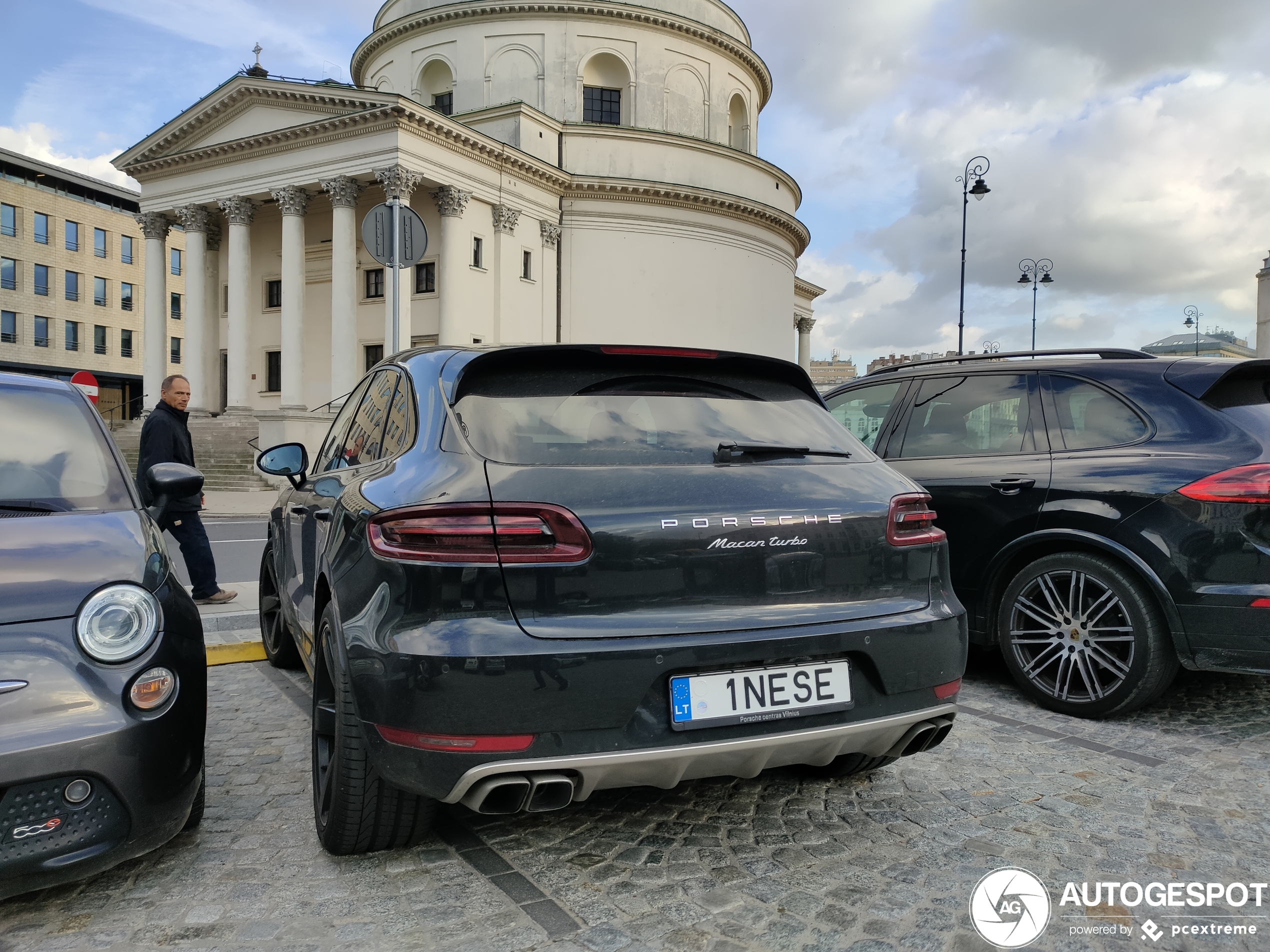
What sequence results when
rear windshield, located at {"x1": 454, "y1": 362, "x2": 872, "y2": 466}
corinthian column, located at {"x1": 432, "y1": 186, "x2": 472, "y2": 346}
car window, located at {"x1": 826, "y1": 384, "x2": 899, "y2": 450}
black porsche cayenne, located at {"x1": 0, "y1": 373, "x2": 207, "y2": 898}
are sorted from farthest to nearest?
corinthian column, located at {"x1": 432, "y1": 186, "x2": 472, "y2": 346}, car window, located at {"x1": 826, "y1": 384, "x2": 899, "y2": 450}, rear windshield, located at {"x1": 454, "y1": 362, "x2": 872, "y2": 466}, black porsche cayenne, located at {"x1": 0, "y1": 373, "x2": 207, "y2": 898}

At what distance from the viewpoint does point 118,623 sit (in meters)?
2.54

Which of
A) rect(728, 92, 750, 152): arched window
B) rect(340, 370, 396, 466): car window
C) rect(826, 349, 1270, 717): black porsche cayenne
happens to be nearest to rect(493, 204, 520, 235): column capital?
rect(728, 92, 750, 152): arched window

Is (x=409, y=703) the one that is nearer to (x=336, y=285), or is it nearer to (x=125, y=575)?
(x=125, y=575)

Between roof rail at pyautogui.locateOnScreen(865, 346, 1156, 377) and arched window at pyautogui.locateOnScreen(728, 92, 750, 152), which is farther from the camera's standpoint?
arched window at pyautogui.locateOnScreen(728, 92, 750, 152)

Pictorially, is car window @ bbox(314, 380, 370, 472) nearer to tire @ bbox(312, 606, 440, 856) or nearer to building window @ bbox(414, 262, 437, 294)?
tire @ bbox(312, 606, 440, 856)

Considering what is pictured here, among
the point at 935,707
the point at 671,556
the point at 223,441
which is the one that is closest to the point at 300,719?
the point at 671,556

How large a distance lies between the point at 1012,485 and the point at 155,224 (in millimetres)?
41859

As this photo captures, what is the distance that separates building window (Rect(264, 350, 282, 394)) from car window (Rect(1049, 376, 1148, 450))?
38.6 metres

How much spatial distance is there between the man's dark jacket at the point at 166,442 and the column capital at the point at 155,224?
36.0 meters

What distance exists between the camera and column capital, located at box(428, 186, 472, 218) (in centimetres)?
3369

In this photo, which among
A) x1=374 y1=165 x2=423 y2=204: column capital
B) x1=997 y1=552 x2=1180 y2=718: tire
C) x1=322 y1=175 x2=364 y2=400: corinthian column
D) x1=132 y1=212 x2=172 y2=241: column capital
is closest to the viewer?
x1=997 y1=552 x2=1180 y2=718: tire

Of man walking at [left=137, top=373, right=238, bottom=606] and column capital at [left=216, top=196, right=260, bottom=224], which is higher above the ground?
column capital at [left=216, top=196, right=260, bottom=224]

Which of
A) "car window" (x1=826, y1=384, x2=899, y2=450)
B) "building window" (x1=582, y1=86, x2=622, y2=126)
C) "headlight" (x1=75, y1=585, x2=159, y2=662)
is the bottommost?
"headlight" (x1=75, y1=585, x2=159, y2=662)

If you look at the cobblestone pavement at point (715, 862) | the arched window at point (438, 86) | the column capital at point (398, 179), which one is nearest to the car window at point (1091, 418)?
the cobblestone pavement at point (715, 862)
